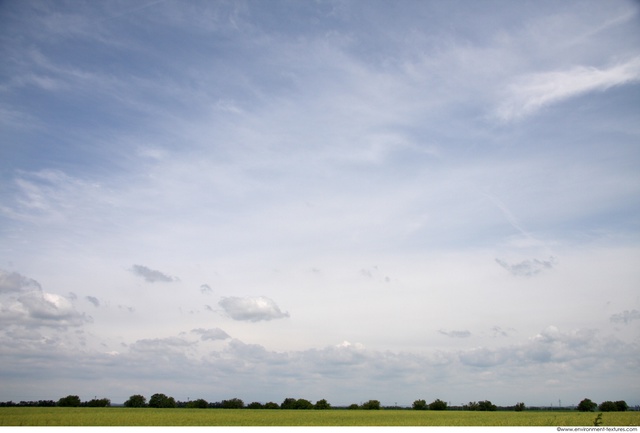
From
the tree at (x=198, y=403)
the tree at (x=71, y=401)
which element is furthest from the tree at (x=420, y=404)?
the tree at (x=71, y=401)

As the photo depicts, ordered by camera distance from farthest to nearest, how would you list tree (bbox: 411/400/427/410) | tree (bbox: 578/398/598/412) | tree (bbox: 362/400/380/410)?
tree (bbox: 411/400/427/410) → tree (bbox: 362/400/380/410) → tree (bbox: 578/398/598/412)

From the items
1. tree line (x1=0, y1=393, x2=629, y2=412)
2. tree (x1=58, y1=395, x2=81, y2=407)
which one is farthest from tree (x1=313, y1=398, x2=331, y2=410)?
tree (x1=58, y1=395, x2=81, y2=407)

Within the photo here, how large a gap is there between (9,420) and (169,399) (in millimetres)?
89067

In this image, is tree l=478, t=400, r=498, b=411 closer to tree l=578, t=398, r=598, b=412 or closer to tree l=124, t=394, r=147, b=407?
tree l=578, t=398, r=598, b=412

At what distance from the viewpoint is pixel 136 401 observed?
4862 inches

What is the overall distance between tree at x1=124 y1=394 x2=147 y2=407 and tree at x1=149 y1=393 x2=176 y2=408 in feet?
7.82

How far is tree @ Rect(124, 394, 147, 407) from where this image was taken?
12262 centimetres

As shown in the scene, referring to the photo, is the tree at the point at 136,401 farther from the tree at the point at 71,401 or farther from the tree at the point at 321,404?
the tree at the point at 321,404

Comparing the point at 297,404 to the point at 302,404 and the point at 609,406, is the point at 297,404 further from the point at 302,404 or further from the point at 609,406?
the point at 609,406

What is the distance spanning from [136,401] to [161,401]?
6.93m

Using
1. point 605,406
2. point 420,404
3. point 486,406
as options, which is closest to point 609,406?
point 605,406

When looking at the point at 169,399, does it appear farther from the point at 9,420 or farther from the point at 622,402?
the point at 622,402

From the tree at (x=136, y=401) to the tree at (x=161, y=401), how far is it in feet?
7.82
